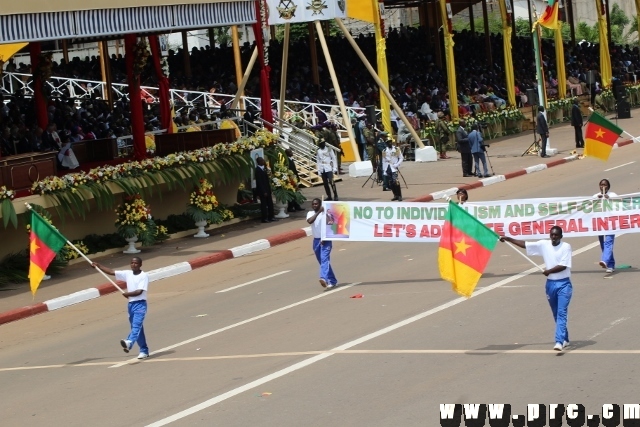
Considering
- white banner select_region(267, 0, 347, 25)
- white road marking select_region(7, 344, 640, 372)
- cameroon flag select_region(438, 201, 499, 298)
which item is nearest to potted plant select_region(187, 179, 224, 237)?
white banner select_region(267, 0, 347, 25)

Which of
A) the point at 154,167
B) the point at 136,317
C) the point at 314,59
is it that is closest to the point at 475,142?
the point at 154,167

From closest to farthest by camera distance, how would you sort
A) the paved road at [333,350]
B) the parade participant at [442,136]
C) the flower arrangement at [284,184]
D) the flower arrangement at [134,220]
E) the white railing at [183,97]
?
the paved road at [333,350] → the flower arrangement at [134,220] → the flower arrangement at [284,184] → the white railing at [183,97] → the parade participant at [442,136]

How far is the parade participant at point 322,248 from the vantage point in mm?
19125

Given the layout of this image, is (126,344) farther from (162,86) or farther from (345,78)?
(345,78)

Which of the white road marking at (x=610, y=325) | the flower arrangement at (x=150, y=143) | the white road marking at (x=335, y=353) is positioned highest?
the flower arrangement at (x=150, y=143)

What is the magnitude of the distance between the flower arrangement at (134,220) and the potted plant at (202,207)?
1.57 m

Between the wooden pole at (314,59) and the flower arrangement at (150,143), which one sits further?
the wooden pole at (314,59)

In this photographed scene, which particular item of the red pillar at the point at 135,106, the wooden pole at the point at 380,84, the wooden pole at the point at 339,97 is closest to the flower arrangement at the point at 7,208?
the red pillar at the point at 135,106

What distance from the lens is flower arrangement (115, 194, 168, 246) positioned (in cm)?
2588

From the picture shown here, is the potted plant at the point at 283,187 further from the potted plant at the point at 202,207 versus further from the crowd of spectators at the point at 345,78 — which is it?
the crowd of spectators at the point at 345,78

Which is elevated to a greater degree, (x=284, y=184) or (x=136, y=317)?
(x=284, y=184)

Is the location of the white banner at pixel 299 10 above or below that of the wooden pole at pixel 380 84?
above

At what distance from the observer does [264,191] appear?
93.6 ft

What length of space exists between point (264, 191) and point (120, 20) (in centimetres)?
535
